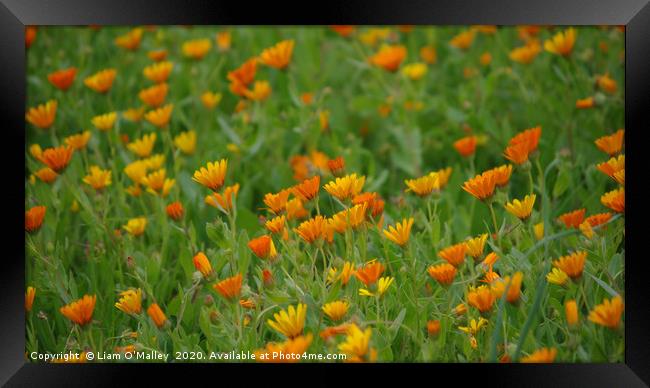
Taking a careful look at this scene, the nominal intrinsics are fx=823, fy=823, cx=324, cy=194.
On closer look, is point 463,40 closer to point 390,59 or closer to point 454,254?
point 390,59

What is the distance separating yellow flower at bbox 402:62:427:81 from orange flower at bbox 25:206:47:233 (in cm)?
118

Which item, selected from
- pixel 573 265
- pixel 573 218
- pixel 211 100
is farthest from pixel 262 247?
pixel 211 100

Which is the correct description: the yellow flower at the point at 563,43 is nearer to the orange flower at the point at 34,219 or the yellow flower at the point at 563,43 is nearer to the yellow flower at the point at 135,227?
the yellow flower at the point at 135,227

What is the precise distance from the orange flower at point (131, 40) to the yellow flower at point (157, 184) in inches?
28.2

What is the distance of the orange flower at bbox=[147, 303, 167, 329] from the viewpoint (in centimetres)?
148

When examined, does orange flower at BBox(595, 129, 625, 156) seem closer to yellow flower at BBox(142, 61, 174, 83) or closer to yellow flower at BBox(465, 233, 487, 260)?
yellow flower at BBox(465, 233, 487, 260)

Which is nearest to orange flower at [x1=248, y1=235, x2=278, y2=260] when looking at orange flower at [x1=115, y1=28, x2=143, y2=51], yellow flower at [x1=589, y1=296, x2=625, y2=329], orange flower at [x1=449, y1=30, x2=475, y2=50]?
yellow flower at [x1=589, y1=296, x2=625, y2=329]

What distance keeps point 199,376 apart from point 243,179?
0.69m

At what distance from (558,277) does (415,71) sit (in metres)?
1.09

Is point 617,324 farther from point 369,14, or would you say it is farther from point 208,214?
point 208,214

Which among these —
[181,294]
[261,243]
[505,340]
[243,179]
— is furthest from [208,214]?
[505,340]

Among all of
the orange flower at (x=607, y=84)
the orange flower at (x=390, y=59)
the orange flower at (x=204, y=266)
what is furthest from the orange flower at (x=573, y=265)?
the orange flower at (x=390, y=59)

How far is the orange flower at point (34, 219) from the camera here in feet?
5.34

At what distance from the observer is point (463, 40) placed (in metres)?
2.53
